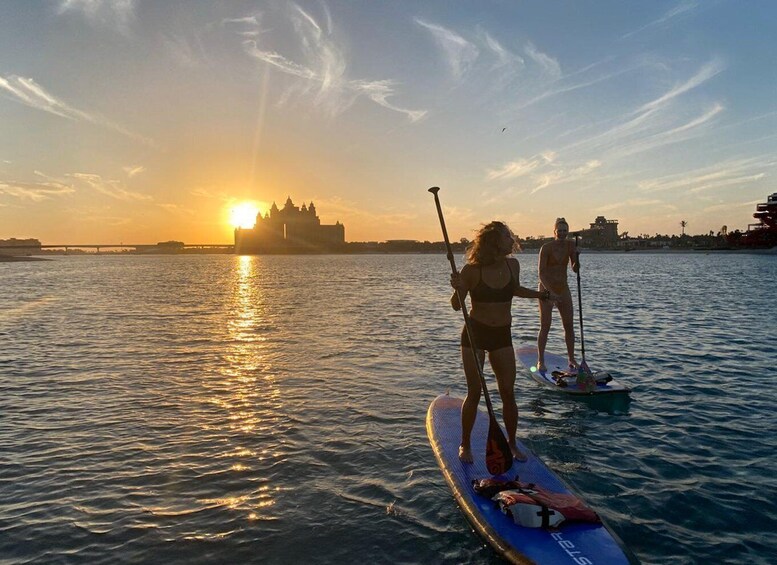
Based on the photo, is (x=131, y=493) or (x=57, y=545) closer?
(x=57, y=545)

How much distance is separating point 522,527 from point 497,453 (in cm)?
118

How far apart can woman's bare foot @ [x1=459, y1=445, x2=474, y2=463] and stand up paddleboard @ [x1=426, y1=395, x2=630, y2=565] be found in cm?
7

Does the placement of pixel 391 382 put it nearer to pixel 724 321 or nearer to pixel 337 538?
pixel 337 538

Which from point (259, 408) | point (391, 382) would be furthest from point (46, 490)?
point (391, 382)

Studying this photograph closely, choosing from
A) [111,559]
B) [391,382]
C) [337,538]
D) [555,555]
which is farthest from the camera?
[391,382]

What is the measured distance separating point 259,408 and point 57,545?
15.9 ft

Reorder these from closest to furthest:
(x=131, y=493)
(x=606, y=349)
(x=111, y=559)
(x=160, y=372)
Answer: (x=111, y=559), (x=131, y=493), (x=160, y=372), (x=606, y=349)

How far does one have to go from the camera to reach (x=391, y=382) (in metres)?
12.0

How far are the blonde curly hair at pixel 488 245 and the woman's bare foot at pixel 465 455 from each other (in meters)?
2.53

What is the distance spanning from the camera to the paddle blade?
6.03 meters

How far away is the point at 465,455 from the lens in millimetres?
6512

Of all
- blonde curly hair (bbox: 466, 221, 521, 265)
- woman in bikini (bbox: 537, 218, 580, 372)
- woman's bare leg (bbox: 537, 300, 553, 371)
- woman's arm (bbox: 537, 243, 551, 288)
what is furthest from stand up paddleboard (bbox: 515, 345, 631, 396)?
blonde curly hair (bbox: 466, 221, 521, 265)

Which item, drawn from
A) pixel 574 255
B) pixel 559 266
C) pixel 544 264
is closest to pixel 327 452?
pixel 544 264

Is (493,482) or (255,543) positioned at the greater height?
(493,482)
